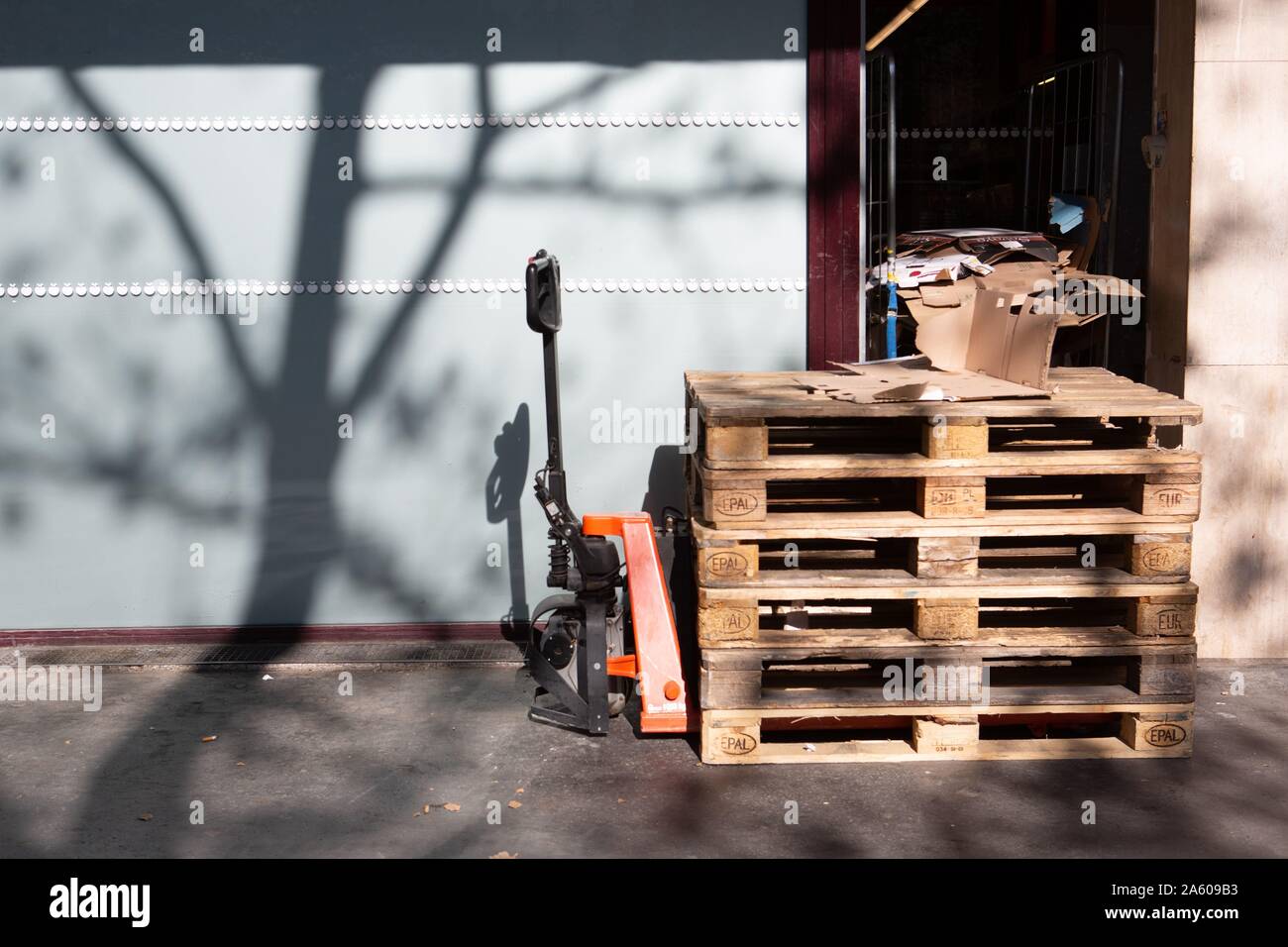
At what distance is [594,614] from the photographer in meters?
5.96

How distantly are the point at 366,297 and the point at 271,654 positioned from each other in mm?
2019

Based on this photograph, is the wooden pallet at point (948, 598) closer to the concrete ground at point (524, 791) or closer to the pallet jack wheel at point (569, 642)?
the concrete ground at point (524, 791)

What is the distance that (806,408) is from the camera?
5488mm

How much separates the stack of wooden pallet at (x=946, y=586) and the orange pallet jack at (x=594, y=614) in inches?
12.9

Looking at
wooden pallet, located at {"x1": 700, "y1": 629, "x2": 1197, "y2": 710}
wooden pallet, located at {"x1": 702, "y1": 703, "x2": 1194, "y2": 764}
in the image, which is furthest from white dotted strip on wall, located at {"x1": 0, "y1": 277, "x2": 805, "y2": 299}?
wooden pallet, located at {"x1": 702, "y1": 703, "x2": 1194, "y2": 764}

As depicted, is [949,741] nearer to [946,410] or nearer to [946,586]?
[946,586]

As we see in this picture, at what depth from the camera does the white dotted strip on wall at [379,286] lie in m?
7.15

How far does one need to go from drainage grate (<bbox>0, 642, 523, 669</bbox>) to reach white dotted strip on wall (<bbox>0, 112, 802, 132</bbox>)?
2.83 m

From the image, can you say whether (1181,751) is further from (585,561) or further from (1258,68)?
(1258,68)

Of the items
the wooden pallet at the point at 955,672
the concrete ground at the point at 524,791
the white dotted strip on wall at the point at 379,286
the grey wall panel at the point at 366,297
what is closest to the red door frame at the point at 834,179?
the grey wall panel at the point at 366,297

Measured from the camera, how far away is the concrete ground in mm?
4891

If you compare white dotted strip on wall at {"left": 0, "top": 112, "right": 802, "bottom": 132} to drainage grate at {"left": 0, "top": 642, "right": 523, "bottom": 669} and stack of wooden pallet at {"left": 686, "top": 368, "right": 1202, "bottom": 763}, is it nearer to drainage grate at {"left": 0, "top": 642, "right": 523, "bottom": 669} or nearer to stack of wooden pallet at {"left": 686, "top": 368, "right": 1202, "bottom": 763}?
stack of wooden pallet at {"left": 686, "top": 368, "right": 1202, "bottom": 763}
